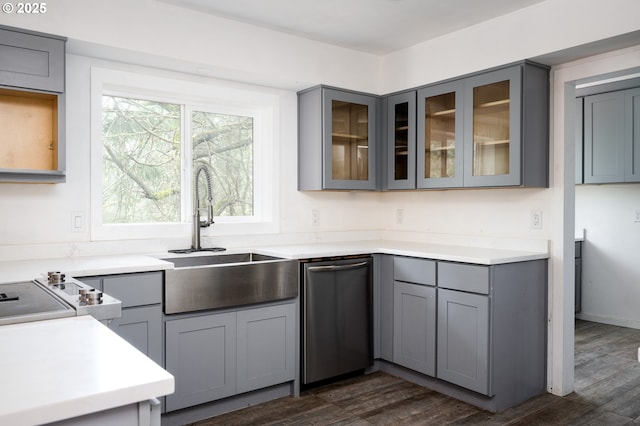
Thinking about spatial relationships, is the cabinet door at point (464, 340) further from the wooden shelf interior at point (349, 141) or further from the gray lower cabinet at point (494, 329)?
the wooden shelf interior at point (349, 141)

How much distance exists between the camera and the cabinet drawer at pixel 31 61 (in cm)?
243

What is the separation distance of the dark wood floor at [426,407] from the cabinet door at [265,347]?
0.17 metres

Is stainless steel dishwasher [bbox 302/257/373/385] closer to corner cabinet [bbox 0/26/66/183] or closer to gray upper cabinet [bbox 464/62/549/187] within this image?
gray upper cabinet [bbox 464/62/549/187]

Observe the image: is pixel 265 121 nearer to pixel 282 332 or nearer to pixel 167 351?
pixel 282 332

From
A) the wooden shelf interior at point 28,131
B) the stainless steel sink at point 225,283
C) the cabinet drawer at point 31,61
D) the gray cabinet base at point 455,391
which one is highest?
the cabinet drawer at point 31,61

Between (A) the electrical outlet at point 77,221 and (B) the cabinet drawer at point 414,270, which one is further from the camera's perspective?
(B) the cabinet drawer at point 414,270

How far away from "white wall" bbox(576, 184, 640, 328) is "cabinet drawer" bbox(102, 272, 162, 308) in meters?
4.25

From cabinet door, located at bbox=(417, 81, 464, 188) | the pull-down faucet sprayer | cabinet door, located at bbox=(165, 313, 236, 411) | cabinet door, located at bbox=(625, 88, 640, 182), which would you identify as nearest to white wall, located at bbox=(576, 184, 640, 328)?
cabinet door, located at bbox=(625, 88, 640, 182)

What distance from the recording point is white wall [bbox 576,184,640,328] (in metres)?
4.69

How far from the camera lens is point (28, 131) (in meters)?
2.69

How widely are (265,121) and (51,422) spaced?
3.15 m

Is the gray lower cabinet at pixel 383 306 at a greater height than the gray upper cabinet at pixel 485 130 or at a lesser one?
lesser

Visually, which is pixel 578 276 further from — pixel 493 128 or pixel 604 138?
pixel 493 128

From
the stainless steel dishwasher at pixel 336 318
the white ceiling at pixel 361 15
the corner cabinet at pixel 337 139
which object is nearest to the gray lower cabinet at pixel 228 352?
the stainless steel dishwasher at pixel 336 318
